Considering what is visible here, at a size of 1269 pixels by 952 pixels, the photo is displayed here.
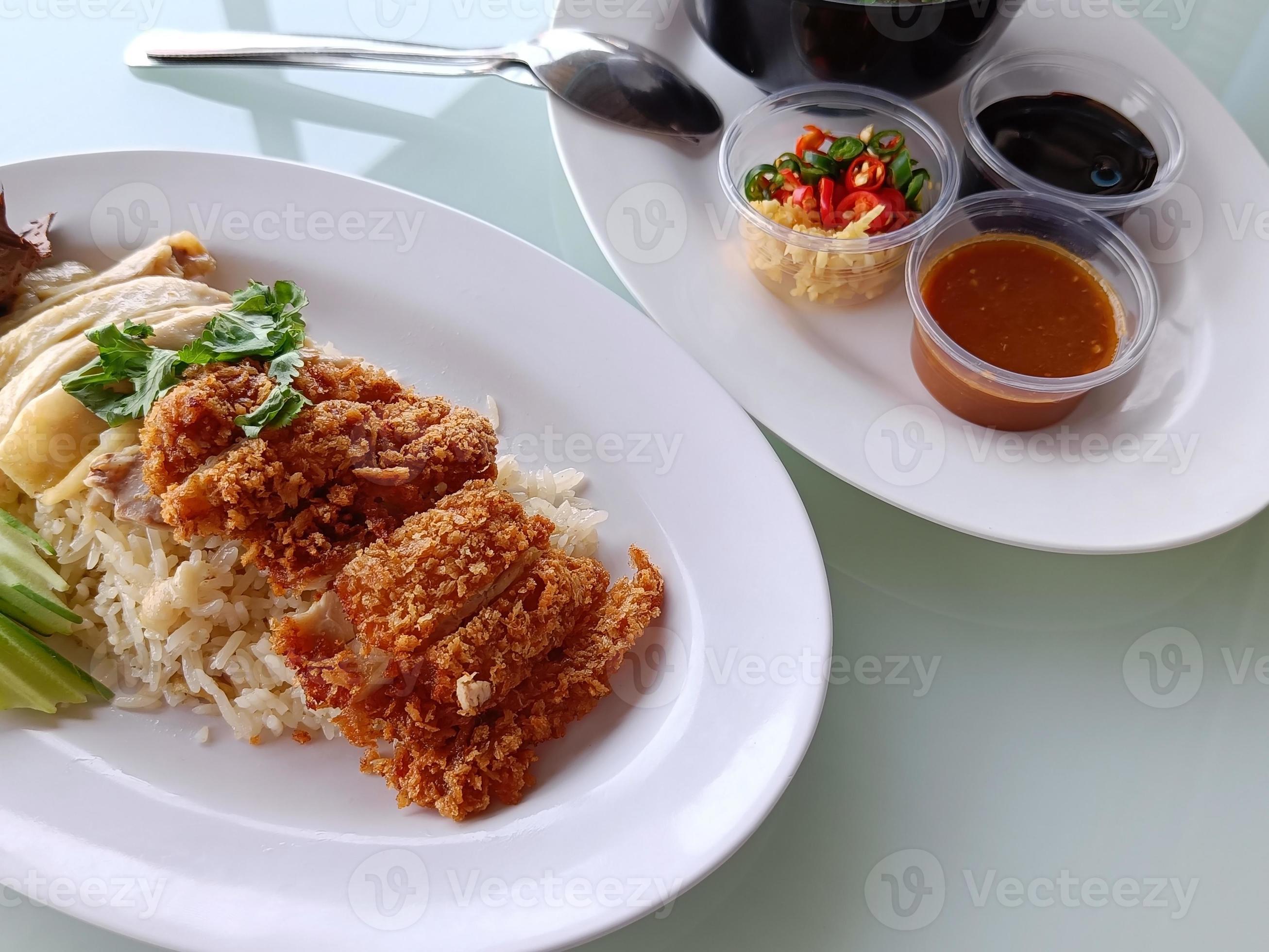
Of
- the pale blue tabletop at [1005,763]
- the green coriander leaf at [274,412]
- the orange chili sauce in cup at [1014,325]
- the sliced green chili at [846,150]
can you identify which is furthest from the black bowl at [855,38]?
the green coriander leaf at [274,412]

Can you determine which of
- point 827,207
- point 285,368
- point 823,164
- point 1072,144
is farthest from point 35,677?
point 1072,144

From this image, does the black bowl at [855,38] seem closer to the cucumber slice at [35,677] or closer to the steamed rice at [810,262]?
the steamed rice at [810,262]

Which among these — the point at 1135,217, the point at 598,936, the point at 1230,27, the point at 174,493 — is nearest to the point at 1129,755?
the point at 598,936

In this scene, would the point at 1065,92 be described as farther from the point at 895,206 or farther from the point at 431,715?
the point at 431,715

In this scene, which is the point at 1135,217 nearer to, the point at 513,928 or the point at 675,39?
the point at 675,39

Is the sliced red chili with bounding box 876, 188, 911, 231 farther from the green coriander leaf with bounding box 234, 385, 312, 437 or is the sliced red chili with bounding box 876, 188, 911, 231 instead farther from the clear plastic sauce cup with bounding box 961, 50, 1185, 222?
the green coriander leaf with bounding box 234, 385, 312, 437

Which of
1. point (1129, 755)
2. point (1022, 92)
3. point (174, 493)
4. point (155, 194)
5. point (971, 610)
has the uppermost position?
point (155, 194)

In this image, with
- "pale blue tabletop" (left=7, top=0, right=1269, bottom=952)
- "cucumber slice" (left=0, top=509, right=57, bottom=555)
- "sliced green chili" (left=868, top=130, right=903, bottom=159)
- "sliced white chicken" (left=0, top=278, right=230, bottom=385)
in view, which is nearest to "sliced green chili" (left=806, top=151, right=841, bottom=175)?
"sliced green chili" (left=868, top=130, right=903, bottom=159)
